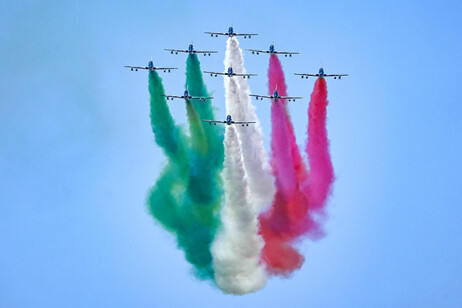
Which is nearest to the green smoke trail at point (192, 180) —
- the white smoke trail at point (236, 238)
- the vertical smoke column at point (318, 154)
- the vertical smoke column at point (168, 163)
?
the vertical smoke column at point (168, 163)

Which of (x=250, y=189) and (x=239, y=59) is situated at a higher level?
(x=239, y=59)

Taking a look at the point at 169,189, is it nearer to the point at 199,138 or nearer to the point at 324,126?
the point at 199,138

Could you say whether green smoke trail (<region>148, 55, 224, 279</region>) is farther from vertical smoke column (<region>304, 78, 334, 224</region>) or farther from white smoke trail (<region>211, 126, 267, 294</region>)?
vertical smoke column (<region>304, 78, 334, 224</region>)

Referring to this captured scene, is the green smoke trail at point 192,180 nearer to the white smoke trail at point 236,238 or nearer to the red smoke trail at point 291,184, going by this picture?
the white smoke trail at point 236,238

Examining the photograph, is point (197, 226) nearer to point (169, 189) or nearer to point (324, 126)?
point (169, 189)

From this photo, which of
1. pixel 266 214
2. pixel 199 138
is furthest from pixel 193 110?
pixel 266 214

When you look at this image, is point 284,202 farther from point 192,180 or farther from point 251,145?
point 192,180

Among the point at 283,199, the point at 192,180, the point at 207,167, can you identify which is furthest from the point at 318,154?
the point at 192,180
